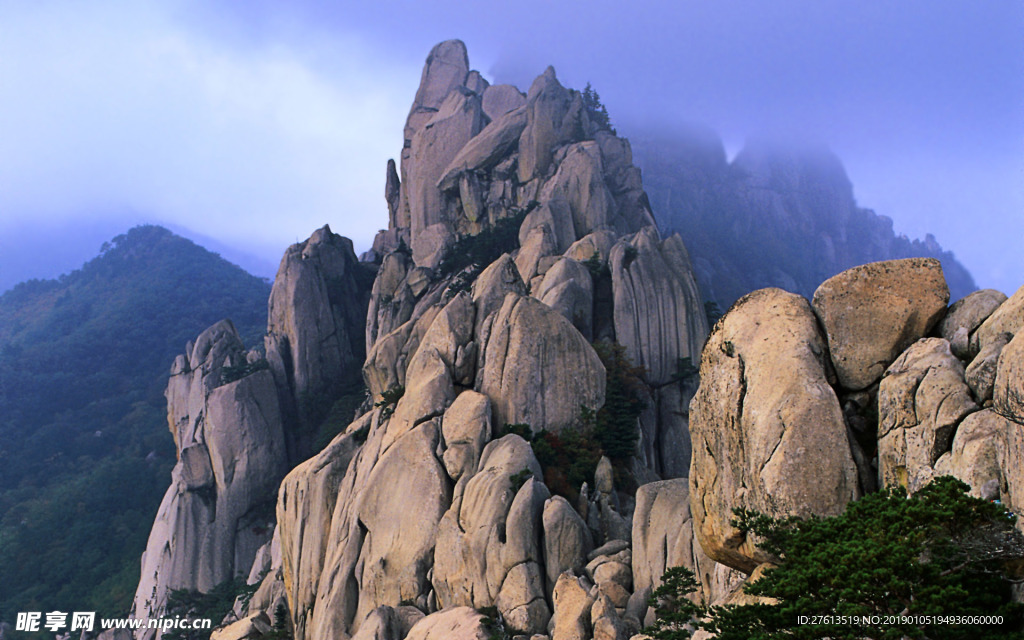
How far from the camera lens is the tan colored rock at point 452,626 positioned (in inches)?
725

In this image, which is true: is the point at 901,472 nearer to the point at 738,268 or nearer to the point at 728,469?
the point at 728,469

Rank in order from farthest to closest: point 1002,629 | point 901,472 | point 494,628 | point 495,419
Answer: point 495,419, point 494,628, point 901,472, point 1002,629

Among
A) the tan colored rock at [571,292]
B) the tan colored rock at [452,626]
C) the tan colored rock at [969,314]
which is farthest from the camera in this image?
the tan colored rock at [571,292]

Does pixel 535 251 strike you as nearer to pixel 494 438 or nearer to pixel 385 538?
pixel 494 438

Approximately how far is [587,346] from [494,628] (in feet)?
38.1

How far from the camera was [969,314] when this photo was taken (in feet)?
37.0

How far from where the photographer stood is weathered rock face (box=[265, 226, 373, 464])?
1812 inches

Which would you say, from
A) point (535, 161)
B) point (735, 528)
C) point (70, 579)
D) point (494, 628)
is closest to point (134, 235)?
point (70, 579)

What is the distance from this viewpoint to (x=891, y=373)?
37.1 ft

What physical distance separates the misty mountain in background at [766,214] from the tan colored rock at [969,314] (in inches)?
2516

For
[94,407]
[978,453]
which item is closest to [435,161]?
[94,407]

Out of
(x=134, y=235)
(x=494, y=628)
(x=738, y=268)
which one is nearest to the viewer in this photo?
(x=494, y=628)

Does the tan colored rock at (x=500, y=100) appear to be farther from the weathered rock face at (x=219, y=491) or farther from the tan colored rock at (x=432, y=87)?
the weathered rock face at (x=219, y=491)

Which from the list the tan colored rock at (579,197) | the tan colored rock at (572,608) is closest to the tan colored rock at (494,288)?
the tan colored rock at (579,197)
